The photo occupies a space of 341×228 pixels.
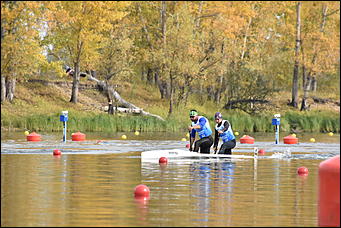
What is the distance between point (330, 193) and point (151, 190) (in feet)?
22.6

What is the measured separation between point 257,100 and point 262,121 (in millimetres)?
7902

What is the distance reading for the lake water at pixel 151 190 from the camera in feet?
47.6

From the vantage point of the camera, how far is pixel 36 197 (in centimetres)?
1727

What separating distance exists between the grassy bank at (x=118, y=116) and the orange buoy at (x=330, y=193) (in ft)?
123

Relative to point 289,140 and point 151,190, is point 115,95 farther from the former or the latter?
point 151,190

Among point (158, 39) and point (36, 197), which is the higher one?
point (158, 39)

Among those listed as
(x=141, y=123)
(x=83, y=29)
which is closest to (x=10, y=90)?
(x=83, y=29)

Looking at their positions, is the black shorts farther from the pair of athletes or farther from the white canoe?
the white canoe

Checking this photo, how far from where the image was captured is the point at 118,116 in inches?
2184

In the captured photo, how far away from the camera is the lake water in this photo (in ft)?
47.6

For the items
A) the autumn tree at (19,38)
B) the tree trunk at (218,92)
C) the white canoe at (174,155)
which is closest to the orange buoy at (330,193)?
the white canoe at (174,155)

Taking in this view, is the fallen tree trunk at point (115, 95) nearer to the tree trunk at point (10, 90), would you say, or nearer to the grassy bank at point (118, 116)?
the grassy bank at point (118, 116)

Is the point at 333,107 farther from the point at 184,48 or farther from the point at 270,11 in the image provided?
the point at 184,48

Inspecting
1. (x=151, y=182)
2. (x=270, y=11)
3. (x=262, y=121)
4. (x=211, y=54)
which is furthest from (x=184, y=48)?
(x=151, y=182)
